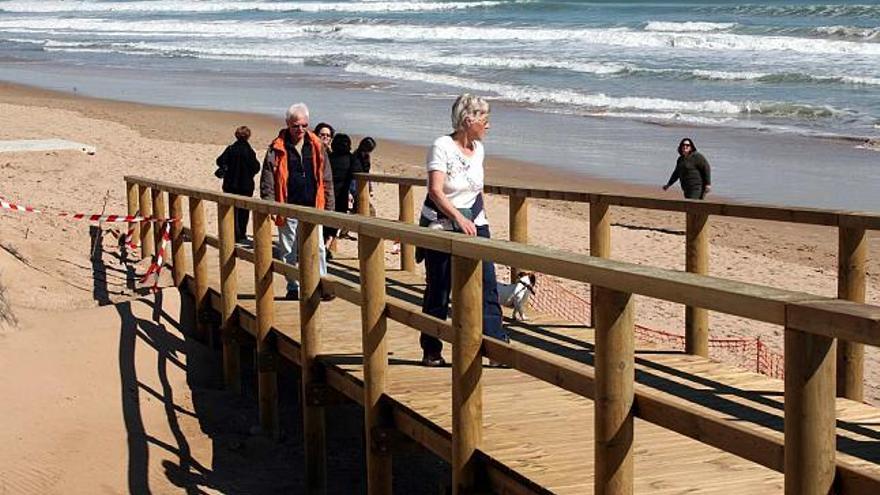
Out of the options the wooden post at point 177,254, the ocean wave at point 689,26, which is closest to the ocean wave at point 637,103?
the ocean wave at point 689,26

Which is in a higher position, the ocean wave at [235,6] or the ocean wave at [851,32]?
the ocean wave at [235,6]

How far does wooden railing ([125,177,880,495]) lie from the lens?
3.59m

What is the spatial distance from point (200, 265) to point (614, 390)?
19.2ft

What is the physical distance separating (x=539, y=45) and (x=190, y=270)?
3993 cm

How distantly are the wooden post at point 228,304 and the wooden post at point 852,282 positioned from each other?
12.6 feet

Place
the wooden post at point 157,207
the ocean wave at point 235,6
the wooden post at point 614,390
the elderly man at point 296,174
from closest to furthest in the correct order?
the wooden post at point 614,390
the elderly man at point 296,174
the wooden post at point 157,207
the ocean wave at point 235,6

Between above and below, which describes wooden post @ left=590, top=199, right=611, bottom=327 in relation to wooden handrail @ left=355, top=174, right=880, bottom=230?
below

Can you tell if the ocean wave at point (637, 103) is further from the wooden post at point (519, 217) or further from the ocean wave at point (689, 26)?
the wooden post at point (519, 217)

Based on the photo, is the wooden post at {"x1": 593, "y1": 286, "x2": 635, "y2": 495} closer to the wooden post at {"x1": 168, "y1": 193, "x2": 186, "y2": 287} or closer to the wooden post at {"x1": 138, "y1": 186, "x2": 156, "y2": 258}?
the wooden post at {"x1": 168, "y1": 193, "x2": 186, "y2": 287}

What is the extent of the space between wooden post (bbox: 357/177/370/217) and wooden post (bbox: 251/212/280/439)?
330cm

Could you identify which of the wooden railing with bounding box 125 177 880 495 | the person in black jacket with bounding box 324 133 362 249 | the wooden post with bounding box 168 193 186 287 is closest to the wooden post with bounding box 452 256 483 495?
the wooden railing with bounding box 125 177 880 495

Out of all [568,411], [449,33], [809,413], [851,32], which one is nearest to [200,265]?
[568,411]

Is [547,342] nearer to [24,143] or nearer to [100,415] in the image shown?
[100,415]

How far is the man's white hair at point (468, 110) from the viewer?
682 cm
